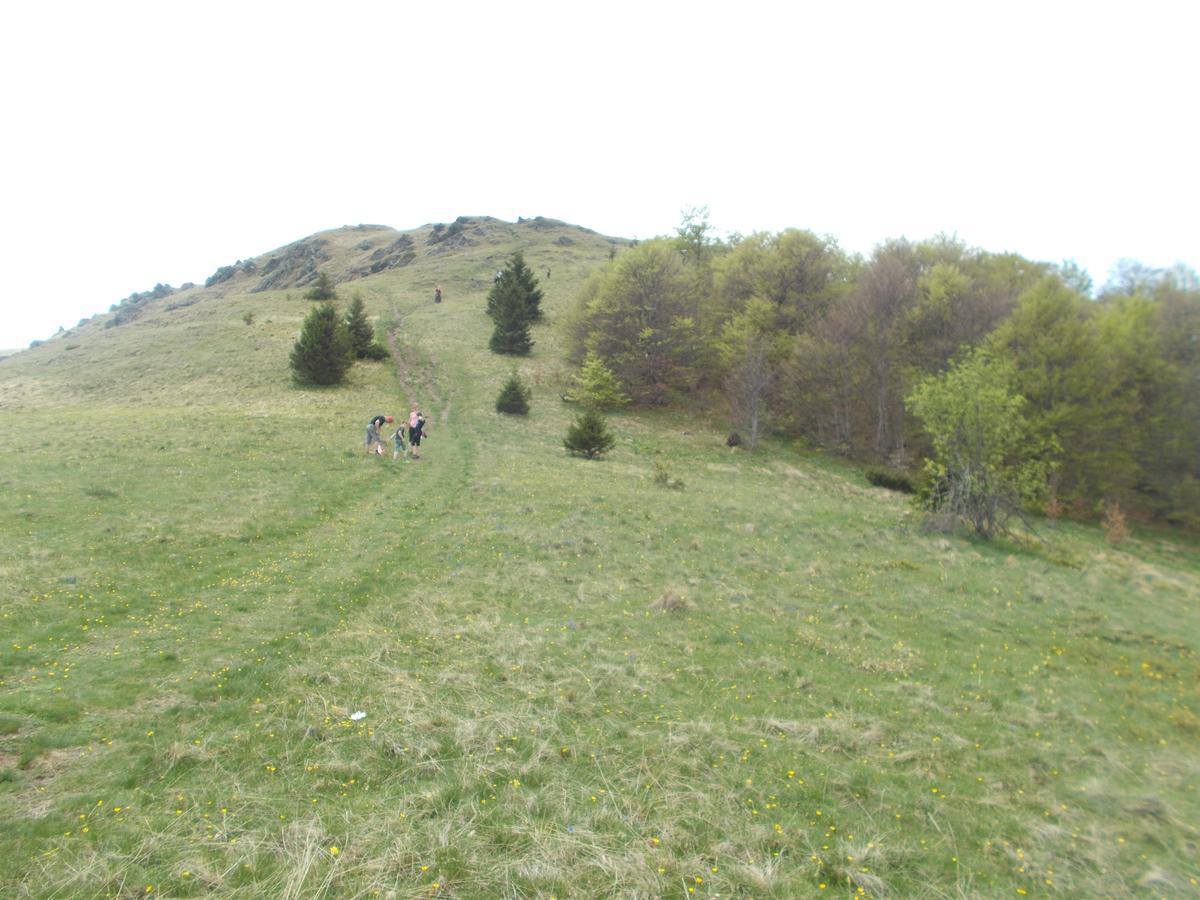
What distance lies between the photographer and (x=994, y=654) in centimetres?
1258

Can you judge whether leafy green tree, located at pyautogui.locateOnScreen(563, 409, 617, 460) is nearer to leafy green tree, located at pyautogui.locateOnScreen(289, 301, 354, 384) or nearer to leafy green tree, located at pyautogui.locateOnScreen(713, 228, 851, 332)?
leafy green tree, located at pyautogui.locateOnScreen(289, 301, 354, 384)

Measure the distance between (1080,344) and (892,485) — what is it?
46.0 feet

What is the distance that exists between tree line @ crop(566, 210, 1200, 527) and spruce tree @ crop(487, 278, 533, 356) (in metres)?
5.06

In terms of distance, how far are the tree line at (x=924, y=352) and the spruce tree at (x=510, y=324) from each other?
16.6 ft

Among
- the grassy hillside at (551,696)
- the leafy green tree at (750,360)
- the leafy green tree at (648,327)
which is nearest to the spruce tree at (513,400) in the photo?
the leafy green tree at (648,327)

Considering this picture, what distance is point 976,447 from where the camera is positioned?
24375 millimetres

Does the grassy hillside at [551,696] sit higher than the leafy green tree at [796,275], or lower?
lower

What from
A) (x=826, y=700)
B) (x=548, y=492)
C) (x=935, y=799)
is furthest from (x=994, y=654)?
(x=548, y=492)

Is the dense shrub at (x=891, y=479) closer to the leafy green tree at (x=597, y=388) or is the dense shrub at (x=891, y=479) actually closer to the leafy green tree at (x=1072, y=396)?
the leafy green tree at (x=1072, y=396)

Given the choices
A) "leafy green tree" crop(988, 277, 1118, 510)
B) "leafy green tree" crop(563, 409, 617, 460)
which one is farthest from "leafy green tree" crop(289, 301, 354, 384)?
"leafy green tree" crop(988, 277, 1118, 510)

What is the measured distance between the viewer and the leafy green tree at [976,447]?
23469mm

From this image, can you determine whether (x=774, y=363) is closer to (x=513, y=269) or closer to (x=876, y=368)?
(x=876, y=368)

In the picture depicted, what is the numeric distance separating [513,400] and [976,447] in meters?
27.7

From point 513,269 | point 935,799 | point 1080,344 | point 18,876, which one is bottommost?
point 935,799
